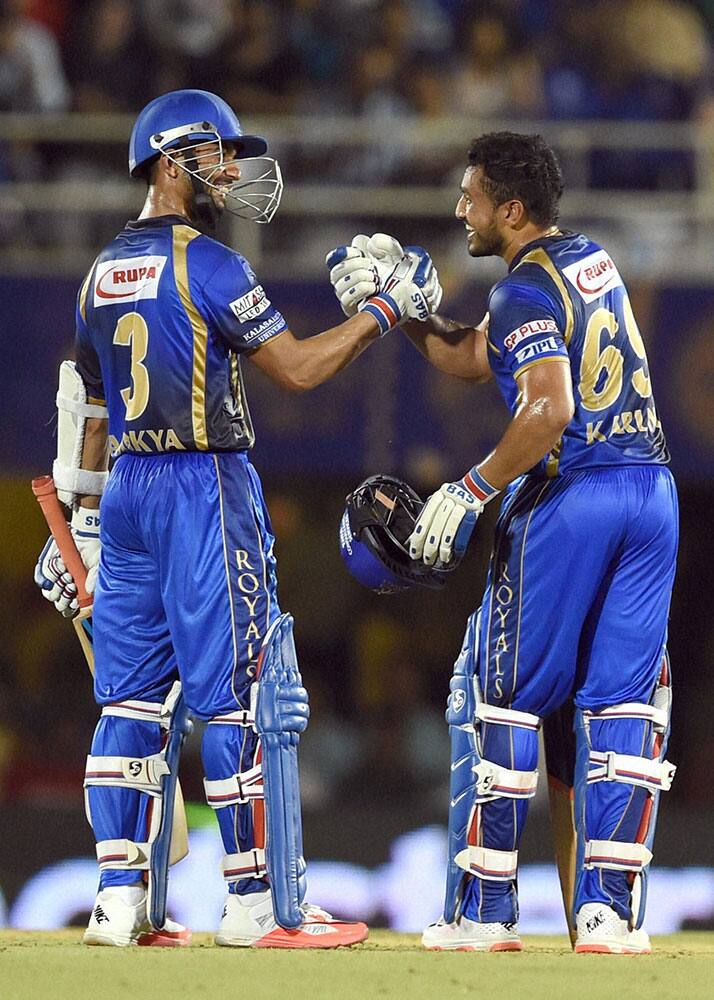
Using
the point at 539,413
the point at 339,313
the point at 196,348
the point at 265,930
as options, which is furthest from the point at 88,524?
the point at 339,313

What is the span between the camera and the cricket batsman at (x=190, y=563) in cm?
456

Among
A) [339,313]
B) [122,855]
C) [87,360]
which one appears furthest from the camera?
[339,313]

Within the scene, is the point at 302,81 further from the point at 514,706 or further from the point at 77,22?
the point at 514,706

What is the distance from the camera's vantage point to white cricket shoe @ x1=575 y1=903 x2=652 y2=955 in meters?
4.50

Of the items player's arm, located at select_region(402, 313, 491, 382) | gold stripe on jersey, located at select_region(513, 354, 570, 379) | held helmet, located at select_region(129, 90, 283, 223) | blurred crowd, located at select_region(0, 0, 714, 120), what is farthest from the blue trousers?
blurred crowd, located at select_region(0, 0, 714, 120)

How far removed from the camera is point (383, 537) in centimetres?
483

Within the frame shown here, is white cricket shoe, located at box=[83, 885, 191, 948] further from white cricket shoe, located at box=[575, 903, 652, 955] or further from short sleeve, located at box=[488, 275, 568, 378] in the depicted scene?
short sleeve, located at box=[488, 275, 568, 378]

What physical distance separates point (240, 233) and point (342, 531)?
170 inches

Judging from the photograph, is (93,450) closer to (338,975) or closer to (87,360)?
(87,360)

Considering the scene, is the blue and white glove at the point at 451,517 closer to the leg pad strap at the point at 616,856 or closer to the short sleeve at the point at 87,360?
the leg pad strap at the point at 616,856

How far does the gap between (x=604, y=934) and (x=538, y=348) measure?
64.4 inches

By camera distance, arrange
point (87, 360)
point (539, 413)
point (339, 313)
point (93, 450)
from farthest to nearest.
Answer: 1. point (339, 313)
2. point (93, 450)
3. point (87, 360)
4. point (539, 413)

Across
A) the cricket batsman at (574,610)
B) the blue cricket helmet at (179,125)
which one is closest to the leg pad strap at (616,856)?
the cricket batsman at (574,610)

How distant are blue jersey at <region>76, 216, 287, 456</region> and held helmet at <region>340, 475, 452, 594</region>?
45 centimetres
